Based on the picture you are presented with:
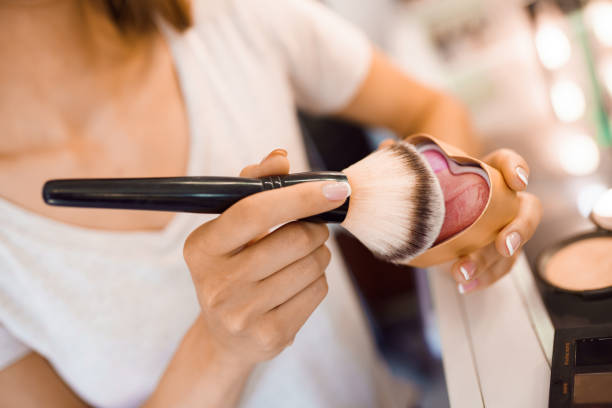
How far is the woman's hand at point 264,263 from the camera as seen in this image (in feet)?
0.97

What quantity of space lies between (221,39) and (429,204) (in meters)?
0.41

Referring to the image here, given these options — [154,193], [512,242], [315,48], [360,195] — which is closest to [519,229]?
[512,242]

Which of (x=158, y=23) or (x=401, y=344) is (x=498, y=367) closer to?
(x=158, y=23)

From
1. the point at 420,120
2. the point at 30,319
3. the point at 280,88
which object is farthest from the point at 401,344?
the point at 30,319

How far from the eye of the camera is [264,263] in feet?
1.05

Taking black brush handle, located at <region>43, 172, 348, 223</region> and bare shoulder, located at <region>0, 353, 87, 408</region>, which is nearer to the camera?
black brush handle, located at <region>43, 172, 348, 223</region>

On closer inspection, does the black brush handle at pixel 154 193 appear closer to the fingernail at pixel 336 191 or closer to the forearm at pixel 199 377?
the fingernail at pixel 336 191

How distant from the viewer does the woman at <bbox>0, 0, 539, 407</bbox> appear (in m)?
0.39

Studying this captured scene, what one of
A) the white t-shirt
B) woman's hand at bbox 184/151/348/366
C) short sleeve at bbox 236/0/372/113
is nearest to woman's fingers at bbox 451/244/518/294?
woman's hand at bbox 184/151/348/366

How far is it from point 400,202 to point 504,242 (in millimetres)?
101

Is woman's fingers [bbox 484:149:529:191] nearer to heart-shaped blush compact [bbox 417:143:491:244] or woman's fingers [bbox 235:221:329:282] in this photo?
heart-shaped blush compact [bbox 417:143:491:244]

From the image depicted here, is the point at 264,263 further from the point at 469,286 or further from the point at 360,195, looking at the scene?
the point at 469,286

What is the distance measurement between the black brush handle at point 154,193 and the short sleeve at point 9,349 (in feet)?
0.87

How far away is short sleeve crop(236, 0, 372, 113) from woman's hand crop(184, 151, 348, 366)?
369mm
